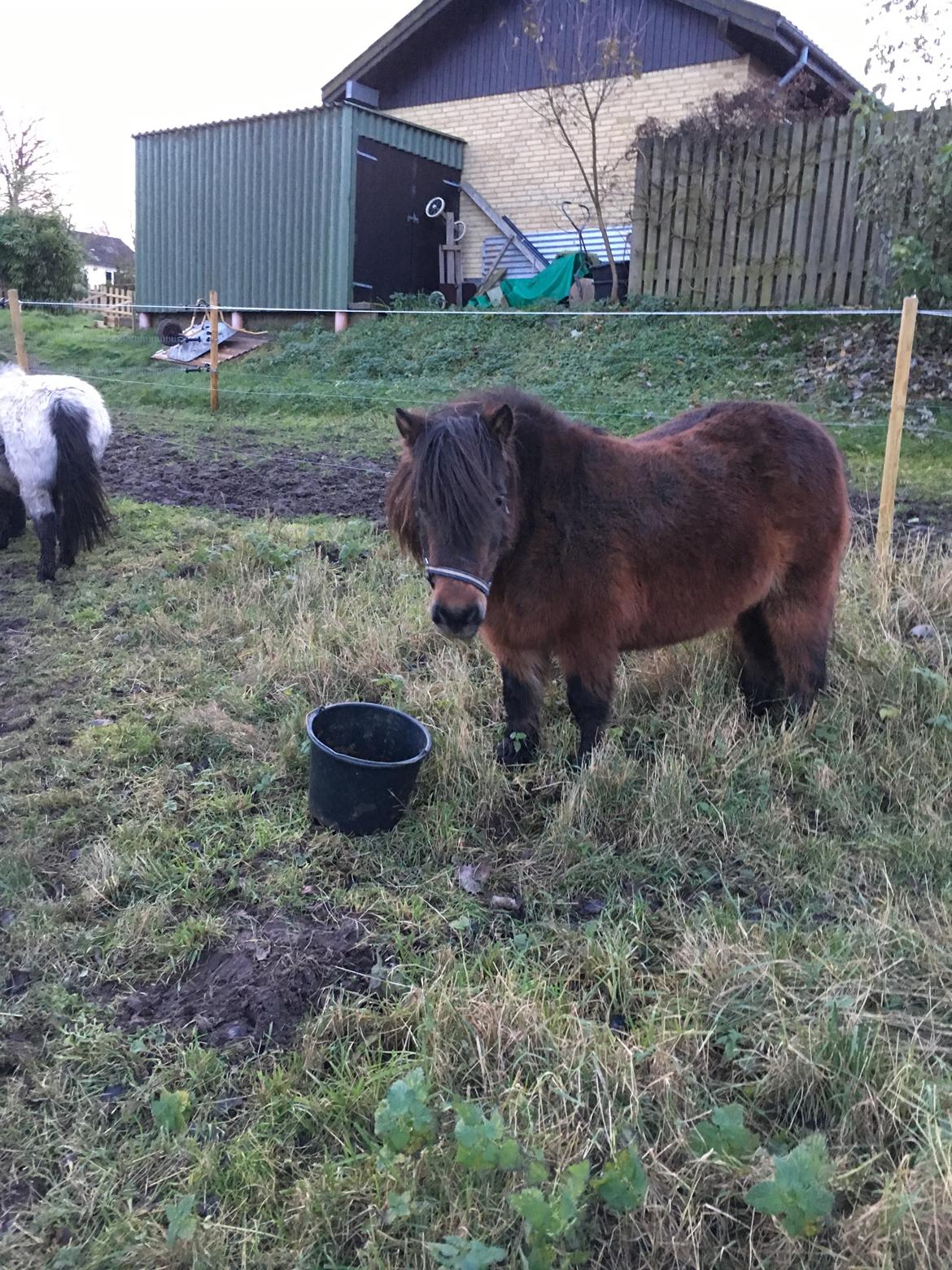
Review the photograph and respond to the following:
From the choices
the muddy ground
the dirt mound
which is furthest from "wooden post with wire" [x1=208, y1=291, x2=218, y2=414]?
the dirt mound

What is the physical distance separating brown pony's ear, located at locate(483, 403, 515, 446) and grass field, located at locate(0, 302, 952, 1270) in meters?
1.25

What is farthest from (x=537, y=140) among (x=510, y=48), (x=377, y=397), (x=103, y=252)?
(x=103, y=252)

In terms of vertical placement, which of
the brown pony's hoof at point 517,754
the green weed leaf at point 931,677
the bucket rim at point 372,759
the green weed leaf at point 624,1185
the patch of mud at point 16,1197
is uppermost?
the green weed leaf at point 931,677

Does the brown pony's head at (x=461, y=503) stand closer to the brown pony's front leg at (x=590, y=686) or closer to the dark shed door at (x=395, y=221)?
the brown pony's front leg at (x=590, y=686)

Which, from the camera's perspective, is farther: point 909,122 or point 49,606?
point 909,122

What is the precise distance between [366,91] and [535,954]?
765 inches

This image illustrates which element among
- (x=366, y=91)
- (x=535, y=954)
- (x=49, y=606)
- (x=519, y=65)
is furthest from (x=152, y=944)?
(x=366, y=91)

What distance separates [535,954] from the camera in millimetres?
2682

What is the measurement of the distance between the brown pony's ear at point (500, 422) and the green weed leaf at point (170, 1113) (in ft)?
7.01

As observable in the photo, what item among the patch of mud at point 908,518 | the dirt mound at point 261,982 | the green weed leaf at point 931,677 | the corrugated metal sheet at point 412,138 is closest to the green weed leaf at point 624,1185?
the dirt mound at point 261,982

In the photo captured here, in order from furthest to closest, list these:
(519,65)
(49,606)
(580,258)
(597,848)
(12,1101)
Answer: (519,65), (580,258), (49,606), (597,848), (12,1101)

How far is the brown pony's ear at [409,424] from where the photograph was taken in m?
3.00

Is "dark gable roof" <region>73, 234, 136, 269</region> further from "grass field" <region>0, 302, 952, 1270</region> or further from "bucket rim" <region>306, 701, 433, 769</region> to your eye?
"bucket rim" <region>306, 701, 433, 769</region>

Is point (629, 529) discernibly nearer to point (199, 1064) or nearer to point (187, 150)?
point (199, 1064)
